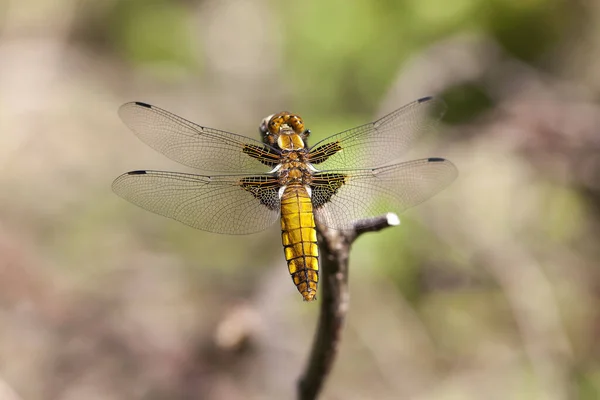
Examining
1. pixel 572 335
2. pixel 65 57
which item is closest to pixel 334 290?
pixel 572 335

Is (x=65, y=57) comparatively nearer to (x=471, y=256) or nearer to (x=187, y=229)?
(x=187, y=229)

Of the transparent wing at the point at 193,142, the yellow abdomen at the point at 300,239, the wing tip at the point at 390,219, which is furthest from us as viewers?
the transparent wing at the point at 193,142

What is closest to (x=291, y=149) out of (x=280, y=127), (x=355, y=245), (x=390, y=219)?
(x=280, y=127)

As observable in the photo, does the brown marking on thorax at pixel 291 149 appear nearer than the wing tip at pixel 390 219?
No

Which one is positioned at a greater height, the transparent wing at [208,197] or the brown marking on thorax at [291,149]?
the brown marking on thorax at [291,149]

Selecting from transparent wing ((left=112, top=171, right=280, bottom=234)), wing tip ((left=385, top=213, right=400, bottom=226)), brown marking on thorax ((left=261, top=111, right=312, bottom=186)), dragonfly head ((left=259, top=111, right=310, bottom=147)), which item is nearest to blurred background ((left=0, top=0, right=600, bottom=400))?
transparent wing ((left=112, top=171, right=280, bottom=234))

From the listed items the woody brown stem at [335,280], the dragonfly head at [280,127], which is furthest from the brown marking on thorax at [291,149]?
the woody brown stem at [335,280]

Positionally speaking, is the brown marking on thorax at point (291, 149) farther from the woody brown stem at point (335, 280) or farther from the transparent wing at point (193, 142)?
the woody brown stem at point (335, 280)

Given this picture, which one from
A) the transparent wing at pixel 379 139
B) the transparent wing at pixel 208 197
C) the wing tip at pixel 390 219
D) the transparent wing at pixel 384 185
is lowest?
the wing tip at pixel 390 219

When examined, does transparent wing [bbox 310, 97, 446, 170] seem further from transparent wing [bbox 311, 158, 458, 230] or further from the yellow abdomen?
the yellow abdomen
